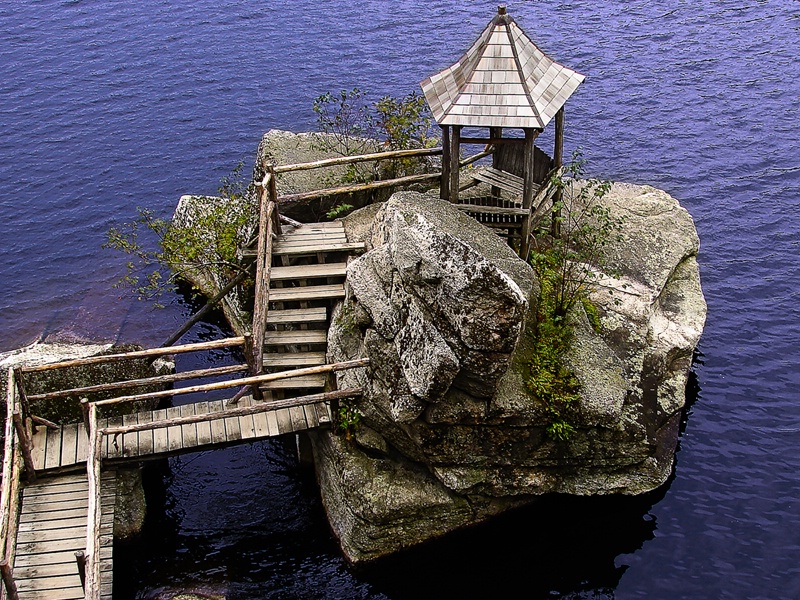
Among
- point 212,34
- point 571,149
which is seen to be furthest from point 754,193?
point 212,34

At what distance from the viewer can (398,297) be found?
55.3 feet

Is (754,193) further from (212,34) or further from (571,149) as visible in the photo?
(212,34)

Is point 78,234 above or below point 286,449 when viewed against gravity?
above

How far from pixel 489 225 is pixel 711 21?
29.9 meters

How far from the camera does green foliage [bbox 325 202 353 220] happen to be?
906 inches

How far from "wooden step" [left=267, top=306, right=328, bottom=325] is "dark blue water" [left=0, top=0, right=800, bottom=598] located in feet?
12.9

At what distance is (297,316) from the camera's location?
67.9 feet

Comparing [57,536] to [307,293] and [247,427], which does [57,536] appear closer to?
[247,427]

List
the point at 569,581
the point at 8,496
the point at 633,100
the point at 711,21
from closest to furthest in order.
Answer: the point at 8,496 < the point at 569,581 < the point at 633,100 < the point at 711,21

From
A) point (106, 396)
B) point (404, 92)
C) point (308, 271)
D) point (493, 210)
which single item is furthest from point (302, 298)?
point (404, 92)

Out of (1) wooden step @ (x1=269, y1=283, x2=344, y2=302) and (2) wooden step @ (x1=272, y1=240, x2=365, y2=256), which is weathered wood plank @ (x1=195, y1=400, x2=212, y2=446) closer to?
(1) wooden step @ (x1=269, y1=283, x2=344, y2=302)

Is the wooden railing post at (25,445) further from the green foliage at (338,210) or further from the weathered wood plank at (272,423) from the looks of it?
the green foliage at (338,210)

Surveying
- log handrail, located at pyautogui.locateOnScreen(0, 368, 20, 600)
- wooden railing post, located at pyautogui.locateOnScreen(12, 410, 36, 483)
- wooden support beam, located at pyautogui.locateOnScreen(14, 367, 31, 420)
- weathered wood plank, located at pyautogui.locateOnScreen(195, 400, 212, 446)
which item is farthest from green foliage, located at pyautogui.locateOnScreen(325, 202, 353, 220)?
wooden railing post, located at pyautogui.locateOnScreen(12, 410, 36, 483)

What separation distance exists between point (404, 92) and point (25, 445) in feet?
86.7
